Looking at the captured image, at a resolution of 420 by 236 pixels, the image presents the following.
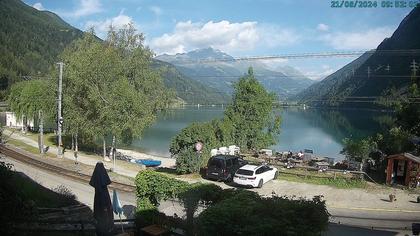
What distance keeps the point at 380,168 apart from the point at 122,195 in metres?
20.8

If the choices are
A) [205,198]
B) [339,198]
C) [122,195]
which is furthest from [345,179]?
[205,198]

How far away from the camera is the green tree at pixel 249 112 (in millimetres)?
54188

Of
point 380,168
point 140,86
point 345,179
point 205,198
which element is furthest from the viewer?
point 140,86

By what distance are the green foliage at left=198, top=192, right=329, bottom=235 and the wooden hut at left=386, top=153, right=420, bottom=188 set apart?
20300 millimetres

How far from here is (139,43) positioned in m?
49.1

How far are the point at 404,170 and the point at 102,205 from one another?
23.2 metres

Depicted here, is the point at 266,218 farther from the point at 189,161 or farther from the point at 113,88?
the point at 113,88

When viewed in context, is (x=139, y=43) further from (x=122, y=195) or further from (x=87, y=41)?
(x=122, y=195)

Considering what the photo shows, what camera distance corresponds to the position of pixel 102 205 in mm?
13219

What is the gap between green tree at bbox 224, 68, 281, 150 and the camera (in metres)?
54.2

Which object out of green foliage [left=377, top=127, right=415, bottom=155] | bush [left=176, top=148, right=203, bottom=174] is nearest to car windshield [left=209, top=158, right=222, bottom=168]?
bush [left=176, top=148, right=203, bottom=174]

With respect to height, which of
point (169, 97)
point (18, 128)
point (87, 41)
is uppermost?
point (87, 41)

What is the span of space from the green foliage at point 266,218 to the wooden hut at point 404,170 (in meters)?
20.3

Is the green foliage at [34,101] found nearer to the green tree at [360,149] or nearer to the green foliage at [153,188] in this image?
the green tree at [360,149]
